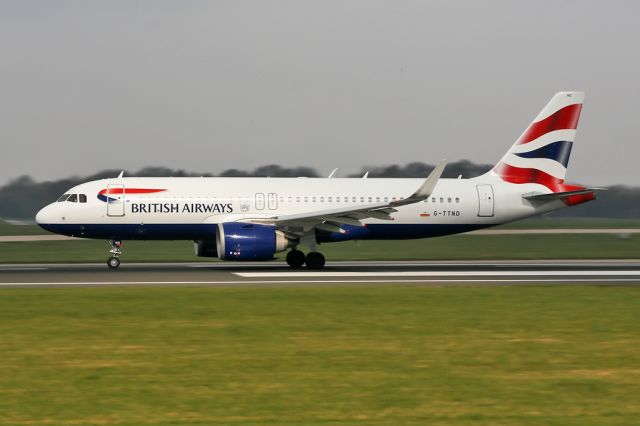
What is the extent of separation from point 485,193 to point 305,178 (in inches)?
268

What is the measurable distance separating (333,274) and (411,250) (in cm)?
1593

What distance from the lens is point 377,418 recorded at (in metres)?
9.06

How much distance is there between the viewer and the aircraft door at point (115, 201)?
30.9m

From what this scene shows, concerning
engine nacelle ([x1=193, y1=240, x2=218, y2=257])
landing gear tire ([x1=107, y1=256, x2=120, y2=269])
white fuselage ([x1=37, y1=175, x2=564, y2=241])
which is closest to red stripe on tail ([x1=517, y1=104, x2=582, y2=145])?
white fuselage ([x1=37, y1=175, x2=564, y2=241])

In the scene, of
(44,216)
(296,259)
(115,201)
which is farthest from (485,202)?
(44,216)

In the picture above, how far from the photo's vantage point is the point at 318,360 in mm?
12273

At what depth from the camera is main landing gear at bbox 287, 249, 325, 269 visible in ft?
102

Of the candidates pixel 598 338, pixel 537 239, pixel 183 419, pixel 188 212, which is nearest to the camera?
pixel 183 419

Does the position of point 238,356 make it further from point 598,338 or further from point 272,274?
point 272,274

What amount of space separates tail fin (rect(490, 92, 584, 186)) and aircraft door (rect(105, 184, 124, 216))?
14.2 m

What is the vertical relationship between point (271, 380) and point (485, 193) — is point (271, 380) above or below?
below

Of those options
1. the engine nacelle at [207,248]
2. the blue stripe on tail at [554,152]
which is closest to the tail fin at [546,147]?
the blue stripe on tail at [554,152]

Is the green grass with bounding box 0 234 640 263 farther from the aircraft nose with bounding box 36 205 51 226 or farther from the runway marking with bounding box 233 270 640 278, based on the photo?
the runway marking with bounding box 233 270 640 278

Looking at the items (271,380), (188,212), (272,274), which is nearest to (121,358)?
(271,380)
